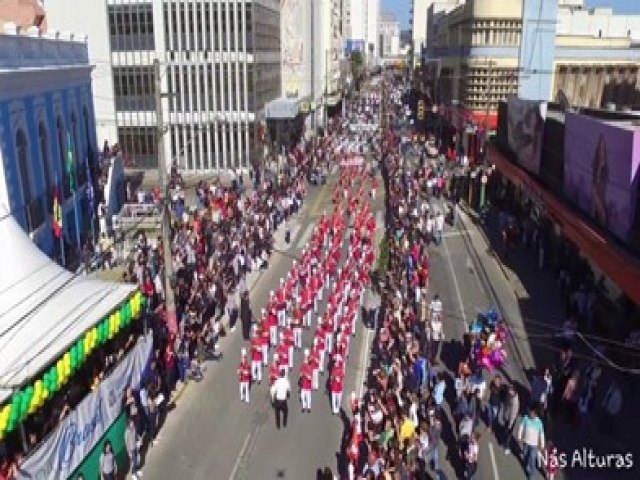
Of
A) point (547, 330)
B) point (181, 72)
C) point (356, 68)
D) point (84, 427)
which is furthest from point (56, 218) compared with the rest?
point (356, 68)

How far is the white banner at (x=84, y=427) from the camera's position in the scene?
10977 mm

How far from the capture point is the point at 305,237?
31.0m

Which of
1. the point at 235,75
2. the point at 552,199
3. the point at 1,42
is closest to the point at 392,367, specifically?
the point at 552,199

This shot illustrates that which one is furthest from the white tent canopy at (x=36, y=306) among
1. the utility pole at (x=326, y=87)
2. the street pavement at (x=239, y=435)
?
the utility pole at (x=326, y=87)

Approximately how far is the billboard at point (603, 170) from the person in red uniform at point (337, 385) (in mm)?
7842

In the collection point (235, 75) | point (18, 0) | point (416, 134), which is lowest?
point (416, 134)

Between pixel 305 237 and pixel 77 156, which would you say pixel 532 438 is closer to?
pixel 305 237

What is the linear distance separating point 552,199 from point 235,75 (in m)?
26.0

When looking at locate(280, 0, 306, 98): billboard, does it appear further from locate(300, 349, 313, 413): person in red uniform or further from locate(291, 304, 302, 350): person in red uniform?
locate(300, 349, 313, 413): person in red uniform

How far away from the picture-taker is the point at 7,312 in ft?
45.9

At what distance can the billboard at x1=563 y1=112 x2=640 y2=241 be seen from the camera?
56.6 ft

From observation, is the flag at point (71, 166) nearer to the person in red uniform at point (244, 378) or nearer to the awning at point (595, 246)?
the person in red uniform at point (244, 378)

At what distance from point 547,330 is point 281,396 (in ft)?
29.0

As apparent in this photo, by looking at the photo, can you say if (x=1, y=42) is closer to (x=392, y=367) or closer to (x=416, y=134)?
(x=392, y=367)
